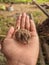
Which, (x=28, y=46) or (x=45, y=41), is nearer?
(x=28, y=46)

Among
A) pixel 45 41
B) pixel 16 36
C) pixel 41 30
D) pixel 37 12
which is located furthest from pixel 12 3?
pixel 16 36

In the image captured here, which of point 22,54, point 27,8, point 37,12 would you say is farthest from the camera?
point 27,8

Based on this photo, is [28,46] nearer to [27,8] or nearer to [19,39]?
[19,39]

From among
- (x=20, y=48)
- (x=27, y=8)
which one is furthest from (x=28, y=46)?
(x=27, y=8)

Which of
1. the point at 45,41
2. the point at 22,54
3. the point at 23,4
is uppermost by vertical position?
the point at 22,54

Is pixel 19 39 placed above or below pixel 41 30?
above

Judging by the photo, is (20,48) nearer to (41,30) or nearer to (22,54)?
(22,54)

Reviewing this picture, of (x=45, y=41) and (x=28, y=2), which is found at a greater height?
(x=45, y=41)

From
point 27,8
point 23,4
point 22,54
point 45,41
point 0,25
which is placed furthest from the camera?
point 23,4

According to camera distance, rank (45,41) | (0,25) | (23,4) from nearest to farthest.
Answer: (45,41) → (0,25) → (23,4)
